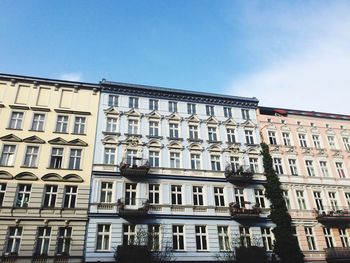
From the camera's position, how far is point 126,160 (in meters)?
27.2

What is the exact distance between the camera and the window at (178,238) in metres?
24.6

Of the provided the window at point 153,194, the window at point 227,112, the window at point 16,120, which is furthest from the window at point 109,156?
the window at point 227,112

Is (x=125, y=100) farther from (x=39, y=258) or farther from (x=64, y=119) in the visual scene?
(x=39, y=258)

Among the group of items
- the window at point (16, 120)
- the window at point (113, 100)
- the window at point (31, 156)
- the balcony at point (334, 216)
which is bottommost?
the balcony at point (334, 216)

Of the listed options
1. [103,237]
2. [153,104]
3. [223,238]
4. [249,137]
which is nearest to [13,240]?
[103,237]

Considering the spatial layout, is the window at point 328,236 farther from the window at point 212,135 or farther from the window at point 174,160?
the window at point 174,160

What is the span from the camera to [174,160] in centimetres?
2848

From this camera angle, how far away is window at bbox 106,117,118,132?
28378 millimetres

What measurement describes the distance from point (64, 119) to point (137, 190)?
9.66 metres

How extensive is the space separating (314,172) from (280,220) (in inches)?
310

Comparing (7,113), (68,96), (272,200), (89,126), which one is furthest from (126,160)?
(272,200)

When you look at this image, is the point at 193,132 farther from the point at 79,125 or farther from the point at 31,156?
the point at 31,156

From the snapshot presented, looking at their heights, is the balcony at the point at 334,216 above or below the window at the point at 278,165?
below

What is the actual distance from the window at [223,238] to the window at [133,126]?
11989 mm
